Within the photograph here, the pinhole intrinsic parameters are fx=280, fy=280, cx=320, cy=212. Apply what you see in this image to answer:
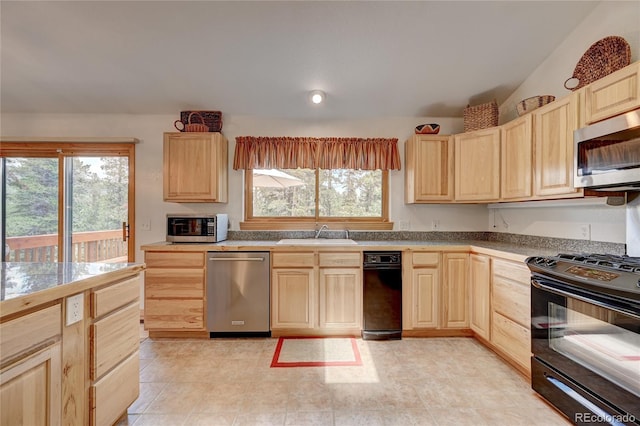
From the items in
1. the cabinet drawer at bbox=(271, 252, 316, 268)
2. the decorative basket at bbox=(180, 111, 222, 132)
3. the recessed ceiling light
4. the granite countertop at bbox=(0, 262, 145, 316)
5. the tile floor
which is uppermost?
the recessed ceiling light

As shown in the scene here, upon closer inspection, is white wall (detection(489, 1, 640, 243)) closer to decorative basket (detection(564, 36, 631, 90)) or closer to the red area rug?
decorative basket (detection(564, 36, 631, 90))

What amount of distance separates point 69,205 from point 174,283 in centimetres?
182

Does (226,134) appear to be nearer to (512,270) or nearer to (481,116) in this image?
(481,116)

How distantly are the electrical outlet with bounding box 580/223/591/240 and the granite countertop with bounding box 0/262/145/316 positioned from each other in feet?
10.7

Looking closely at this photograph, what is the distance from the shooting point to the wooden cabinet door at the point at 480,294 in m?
2.53

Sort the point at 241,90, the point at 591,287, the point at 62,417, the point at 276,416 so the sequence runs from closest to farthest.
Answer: the point at 62,417
the point at 591,287
the point at 276,416
the point at 241,90

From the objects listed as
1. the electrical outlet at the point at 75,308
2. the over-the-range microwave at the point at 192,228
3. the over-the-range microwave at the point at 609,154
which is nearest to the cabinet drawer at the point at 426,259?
the over-the-range microwave at the point at 609,154

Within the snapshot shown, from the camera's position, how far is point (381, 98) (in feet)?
10.3

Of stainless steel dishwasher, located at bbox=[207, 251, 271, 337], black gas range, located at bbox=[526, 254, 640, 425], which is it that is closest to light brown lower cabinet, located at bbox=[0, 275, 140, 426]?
stainless steel dishwasher, located at bbox=[207, 251, 271, 337]

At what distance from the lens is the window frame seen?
344cm

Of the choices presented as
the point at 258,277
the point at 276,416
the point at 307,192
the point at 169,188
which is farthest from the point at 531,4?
the point at 169,188

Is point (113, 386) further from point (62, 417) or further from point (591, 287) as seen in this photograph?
point (591, 287)

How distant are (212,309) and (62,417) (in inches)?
62.2

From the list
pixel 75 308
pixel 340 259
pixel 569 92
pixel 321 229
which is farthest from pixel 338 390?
pixel 569 92
